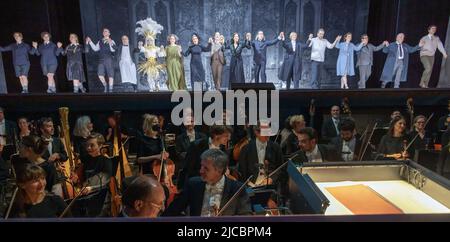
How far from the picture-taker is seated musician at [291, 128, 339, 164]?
4.83m

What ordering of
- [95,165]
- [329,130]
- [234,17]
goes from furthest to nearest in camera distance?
[234,17] < [329,130] < [95,165]

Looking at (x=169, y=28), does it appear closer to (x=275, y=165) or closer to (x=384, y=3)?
(x=384, y=3)

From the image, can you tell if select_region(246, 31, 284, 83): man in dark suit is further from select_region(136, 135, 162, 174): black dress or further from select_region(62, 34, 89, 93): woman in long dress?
select_region(136, 135, 162, 174): black dress

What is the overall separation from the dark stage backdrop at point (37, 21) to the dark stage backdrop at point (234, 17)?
897 mm

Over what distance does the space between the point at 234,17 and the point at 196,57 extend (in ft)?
9.34

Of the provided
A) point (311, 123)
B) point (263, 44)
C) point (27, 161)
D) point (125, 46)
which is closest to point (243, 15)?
point (263, 44)

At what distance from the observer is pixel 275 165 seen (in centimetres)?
505

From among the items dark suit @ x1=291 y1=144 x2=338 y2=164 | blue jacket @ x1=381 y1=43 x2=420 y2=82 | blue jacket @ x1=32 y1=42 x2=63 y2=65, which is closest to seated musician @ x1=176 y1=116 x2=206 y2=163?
dark suit @ x1=291 y1=144 x2=338 y2=164

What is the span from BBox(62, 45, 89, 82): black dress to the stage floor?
11.7 feet

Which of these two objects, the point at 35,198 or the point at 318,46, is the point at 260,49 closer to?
the point at 318,46

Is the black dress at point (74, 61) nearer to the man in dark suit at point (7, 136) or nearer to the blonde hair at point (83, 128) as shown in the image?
the man in dark suit at point (7, 136)

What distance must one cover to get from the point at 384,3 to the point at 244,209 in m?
12.1

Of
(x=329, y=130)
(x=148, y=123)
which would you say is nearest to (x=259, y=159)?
(x=148, y=123)

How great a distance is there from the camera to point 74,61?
1163 centimetres
